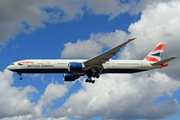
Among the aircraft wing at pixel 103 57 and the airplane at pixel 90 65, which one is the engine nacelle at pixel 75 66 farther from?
the aircraft wing at pixel 103 57

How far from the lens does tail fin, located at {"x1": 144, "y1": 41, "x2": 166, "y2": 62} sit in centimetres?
5228

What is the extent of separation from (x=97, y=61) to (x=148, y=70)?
13.5 m

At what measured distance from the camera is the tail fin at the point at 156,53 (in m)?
52.3

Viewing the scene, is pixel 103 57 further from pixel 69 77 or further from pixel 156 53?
pixel 156 53

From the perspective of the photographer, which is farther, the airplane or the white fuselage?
the white fuselage

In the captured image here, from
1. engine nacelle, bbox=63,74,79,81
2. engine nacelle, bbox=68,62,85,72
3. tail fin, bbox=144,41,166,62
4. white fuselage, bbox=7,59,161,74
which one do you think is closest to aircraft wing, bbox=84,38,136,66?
engine nacelle, bbox=68,62,85,72

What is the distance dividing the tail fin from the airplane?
4.21 ft

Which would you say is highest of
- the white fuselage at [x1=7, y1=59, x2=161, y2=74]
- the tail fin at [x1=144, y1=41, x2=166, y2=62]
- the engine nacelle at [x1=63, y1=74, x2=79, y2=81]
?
the tail fin at [x1=144, y1=41, x2=166, y2=62]

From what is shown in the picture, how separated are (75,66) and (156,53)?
21.0 m

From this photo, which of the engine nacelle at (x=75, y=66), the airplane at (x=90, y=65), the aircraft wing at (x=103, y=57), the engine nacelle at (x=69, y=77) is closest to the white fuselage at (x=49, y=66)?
the airplane at (x=90, y=65)

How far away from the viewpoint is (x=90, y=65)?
1780 inches

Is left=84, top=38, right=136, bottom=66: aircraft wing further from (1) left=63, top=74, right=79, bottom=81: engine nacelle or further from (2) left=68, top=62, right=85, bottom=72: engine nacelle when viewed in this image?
(1) left=63, top=74, right=79, bottom=81: engine nacelle

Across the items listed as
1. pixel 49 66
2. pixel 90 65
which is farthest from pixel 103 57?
pixel 49 66

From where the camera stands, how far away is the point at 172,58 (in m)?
42.5
